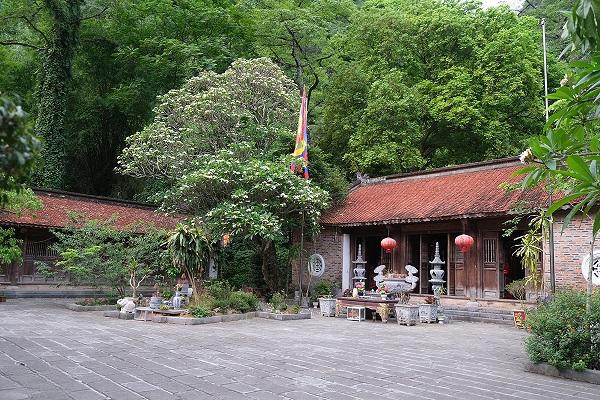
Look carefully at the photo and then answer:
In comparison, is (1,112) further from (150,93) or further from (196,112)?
(150,93)

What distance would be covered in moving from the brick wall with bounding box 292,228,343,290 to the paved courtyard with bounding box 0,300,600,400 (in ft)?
21.3

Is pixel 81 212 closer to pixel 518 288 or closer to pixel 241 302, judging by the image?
pixel 241 302

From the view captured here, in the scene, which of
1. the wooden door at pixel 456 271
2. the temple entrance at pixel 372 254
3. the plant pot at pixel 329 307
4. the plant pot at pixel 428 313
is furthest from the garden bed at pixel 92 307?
the wooden door at pixel 456 271

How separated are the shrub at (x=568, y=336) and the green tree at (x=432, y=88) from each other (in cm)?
1308

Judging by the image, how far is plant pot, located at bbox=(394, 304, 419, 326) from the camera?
11547 millimetres

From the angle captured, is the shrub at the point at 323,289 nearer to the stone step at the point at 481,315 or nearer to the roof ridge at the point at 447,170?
the stone step at the point at 481,315

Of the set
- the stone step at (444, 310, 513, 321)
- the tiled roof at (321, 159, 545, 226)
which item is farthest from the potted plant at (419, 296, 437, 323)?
the tiled roof at (321, 159, 545, 226)

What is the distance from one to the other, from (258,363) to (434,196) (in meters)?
10.3

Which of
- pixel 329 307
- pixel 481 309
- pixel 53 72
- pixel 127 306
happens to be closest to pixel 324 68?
pixel 53 72

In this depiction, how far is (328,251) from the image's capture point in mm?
17391

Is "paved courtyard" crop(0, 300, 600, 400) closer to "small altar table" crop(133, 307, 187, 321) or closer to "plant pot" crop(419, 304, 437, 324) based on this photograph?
"small altar table" crop(133, 307, 187, 321)

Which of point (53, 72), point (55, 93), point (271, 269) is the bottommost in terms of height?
point (271, 269)

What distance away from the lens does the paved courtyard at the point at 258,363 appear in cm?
510

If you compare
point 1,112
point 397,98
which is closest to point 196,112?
point 397,98
